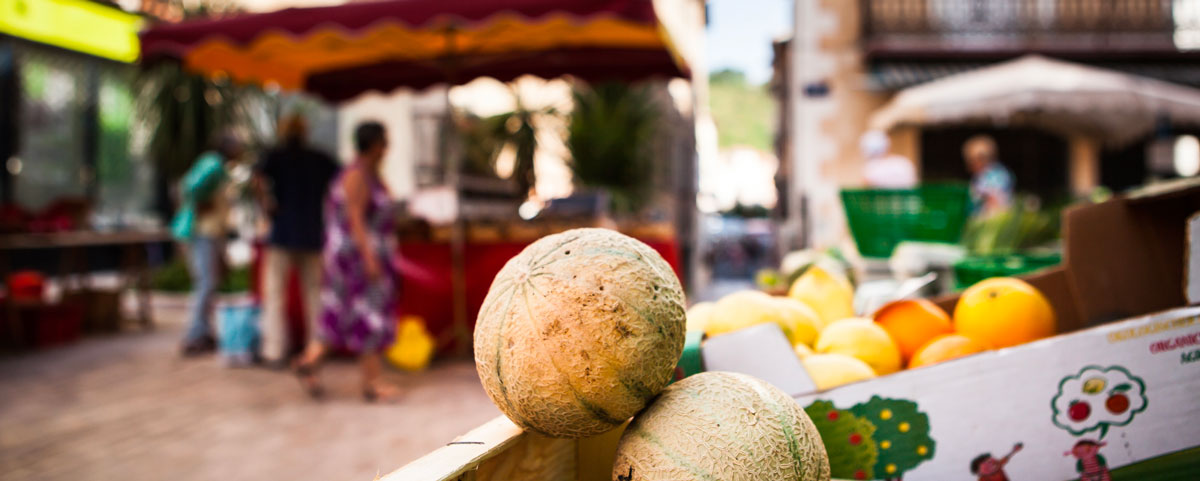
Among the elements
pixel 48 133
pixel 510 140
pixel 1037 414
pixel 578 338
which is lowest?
pixel 1037 414

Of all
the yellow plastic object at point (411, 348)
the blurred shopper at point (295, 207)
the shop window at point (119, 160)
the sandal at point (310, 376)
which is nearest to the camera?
the sandal at point (310, 376)

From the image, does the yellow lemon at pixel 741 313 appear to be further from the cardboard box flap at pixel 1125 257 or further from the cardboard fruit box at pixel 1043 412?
the cardboard box flap at pixel 1125 257

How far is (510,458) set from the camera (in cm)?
106

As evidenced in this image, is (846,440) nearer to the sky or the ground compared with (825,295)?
nearer to the ground

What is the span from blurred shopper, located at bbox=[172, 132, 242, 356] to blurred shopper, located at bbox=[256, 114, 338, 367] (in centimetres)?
100

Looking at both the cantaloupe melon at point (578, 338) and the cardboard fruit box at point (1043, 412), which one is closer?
the cantaloupe melon at point (578, 338)

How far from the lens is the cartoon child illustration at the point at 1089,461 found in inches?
48.1

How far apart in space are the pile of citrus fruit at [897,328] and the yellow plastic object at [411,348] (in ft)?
13.4

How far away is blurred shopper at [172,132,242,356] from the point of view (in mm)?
6125

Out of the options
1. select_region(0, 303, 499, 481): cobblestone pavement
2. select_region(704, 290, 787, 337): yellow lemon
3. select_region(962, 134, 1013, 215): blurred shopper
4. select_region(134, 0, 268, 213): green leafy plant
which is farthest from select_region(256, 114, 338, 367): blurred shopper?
select_region(134, 0, 268, 213): green leafy plant

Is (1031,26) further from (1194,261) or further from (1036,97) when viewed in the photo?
(1194,261)

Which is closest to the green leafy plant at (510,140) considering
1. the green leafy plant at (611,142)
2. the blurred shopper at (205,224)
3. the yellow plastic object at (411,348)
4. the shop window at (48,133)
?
the green leafy plant at (611,142)

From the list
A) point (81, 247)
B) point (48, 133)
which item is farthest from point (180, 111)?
point (48, 133)

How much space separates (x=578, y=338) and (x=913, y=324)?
102 cm
